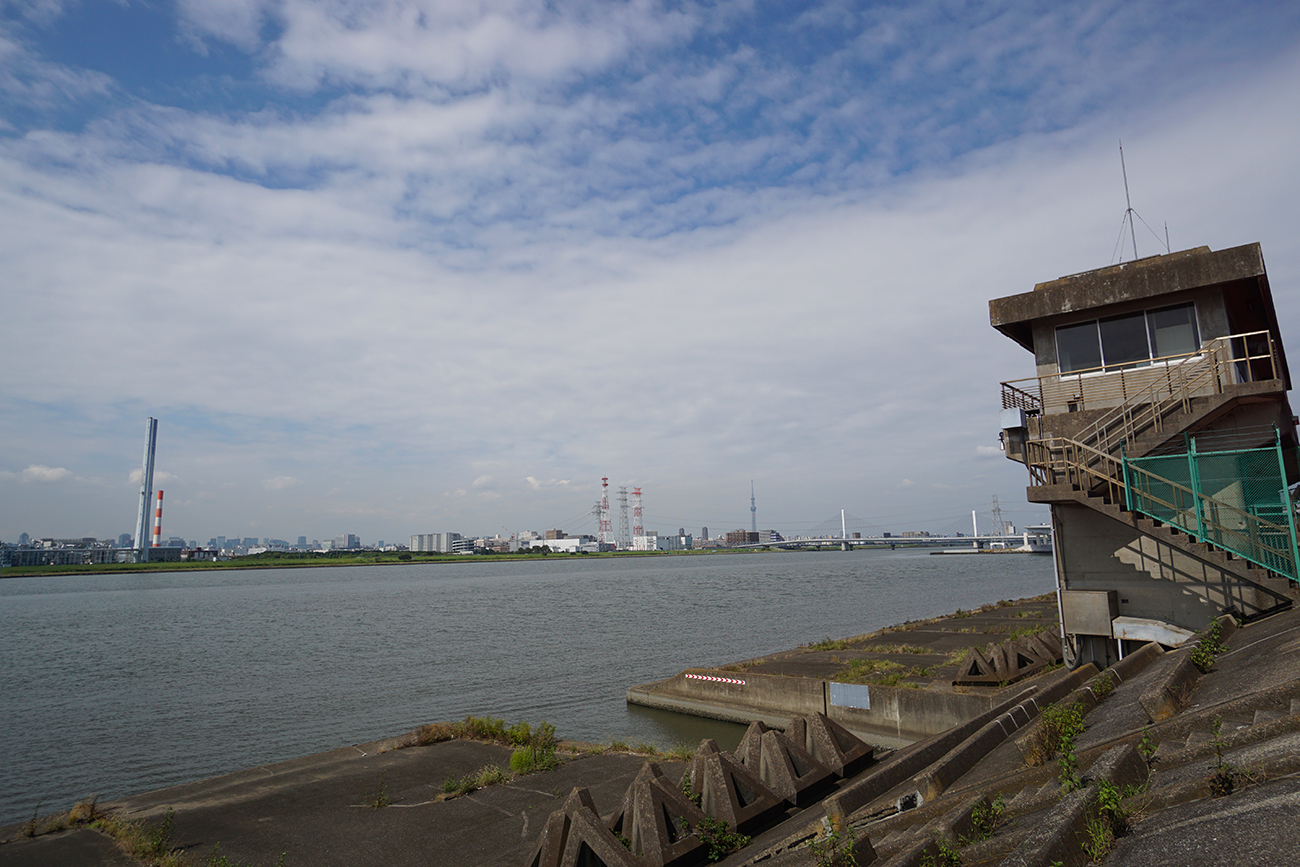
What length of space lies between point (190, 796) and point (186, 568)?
207 metres

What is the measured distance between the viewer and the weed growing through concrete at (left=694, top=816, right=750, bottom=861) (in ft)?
27.3

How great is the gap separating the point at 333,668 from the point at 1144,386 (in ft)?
123

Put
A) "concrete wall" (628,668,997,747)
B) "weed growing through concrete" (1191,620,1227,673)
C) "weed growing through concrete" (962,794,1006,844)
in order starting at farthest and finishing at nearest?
"concrete wall" (628,668,997,747), "weed growing through concrete" (1191,620,1227,673), "weed growing through concrete" (962,794,1006,844)

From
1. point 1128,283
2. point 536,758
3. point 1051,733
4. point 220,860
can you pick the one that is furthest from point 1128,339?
point 220,860

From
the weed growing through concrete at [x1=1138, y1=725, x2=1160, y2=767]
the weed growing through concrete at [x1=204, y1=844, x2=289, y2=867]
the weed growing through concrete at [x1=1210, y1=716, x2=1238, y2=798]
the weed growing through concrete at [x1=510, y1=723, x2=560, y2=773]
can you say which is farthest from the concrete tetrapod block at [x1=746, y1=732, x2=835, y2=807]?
the weed growing through concrete at [x1=204, y1=844, x2=289, y2=867]

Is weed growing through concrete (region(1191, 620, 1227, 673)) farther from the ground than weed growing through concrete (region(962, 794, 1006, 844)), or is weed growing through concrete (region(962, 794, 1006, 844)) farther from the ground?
weed growing through concrete (region(1191, 620, 1227, 673))

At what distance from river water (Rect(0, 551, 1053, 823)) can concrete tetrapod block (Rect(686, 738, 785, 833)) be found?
13.2m

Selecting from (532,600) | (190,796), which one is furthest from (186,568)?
(190,796)

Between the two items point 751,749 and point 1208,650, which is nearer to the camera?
point 1208,650

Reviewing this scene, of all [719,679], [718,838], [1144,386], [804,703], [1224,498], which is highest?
[1144,386]

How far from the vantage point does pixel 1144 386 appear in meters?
17.0

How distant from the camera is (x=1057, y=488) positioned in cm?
1596

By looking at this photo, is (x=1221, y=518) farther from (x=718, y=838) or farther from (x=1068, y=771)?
(x=718, y=838)

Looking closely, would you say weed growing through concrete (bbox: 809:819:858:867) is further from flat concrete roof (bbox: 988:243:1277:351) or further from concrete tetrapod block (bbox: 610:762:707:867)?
flat concrete roof (bbox: 988:243:1277:351)
